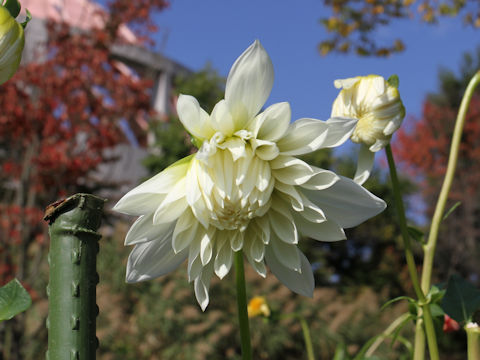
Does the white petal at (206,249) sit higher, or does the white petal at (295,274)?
the white petal at (206,249)

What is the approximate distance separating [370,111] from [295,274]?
143 mm

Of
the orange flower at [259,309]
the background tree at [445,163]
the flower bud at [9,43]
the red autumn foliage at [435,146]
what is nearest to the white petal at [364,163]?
the flower bud at [9,43]

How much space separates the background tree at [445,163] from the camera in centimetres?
661

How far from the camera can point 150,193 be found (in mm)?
278

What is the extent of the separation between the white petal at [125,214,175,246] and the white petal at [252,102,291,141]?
0.26 feet

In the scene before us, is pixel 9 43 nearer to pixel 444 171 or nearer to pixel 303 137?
pixel 303 137

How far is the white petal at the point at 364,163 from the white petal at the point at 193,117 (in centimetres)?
13

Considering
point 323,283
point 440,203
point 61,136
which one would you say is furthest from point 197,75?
point 440,203

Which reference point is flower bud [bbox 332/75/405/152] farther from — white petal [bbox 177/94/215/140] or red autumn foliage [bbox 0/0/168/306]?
red autumn foliage [bbox 0/0/168/306]

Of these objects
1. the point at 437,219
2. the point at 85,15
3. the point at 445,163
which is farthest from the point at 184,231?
the point at 445,163

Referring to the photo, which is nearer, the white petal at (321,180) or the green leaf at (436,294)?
the white petal at (321,180)

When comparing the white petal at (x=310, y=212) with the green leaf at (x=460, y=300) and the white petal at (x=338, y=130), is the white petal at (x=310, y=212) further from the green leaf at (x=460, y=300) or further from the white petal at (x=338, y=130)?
the green leaf at (x=460, y=300)

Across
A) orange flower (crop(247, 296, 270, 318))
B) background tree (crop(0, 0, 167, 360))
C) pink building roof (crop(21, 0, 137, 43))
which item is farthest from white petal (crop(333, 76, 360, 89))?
pink building roof (crop(21, 0, 137, 43))

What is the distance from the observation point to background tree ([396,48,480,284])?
21.7 feet
